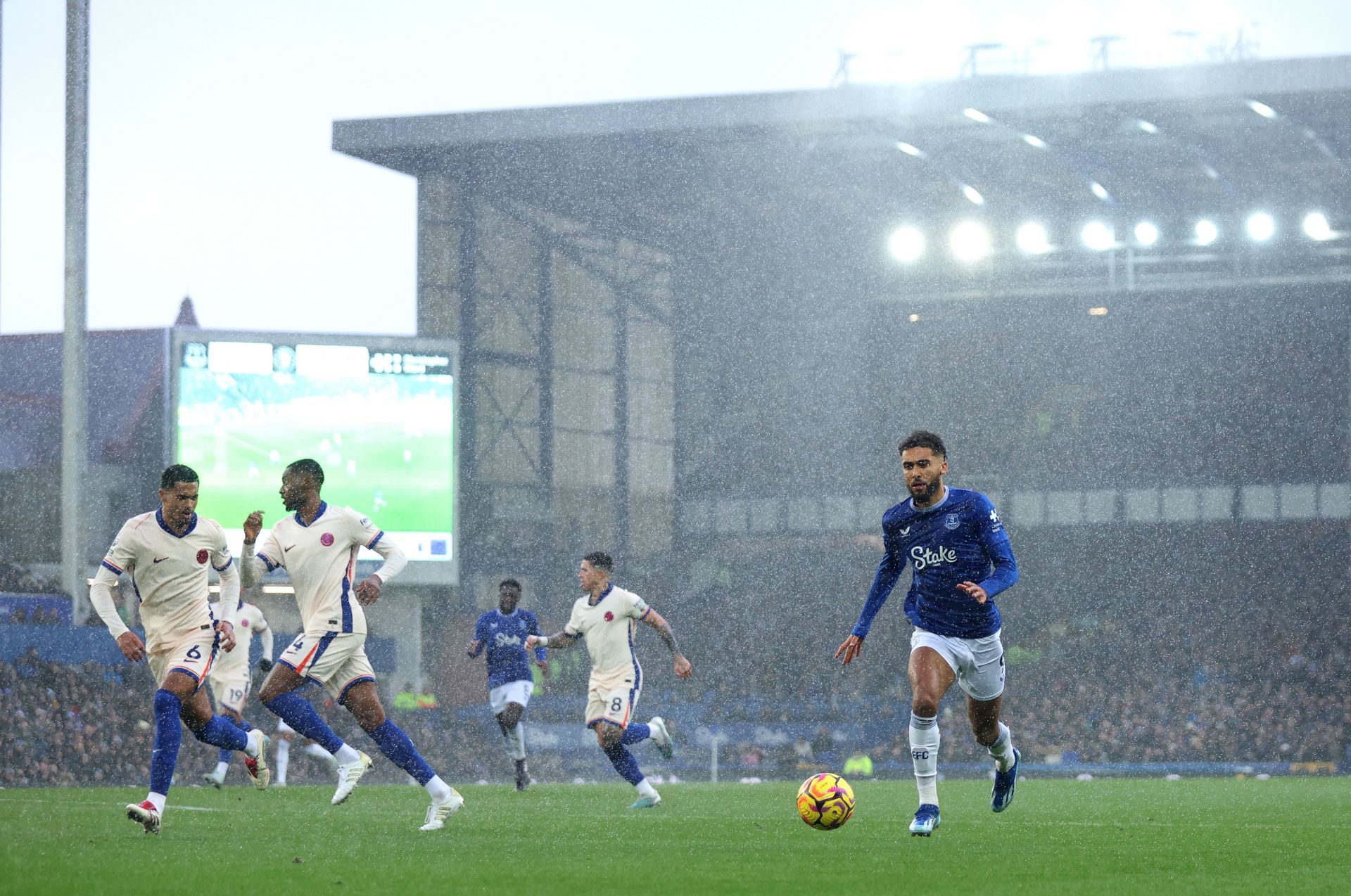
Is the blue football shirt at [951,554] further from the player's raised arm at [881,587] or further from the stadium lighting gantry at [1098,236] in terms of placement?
the stadium lighting gantry at [1098,236]

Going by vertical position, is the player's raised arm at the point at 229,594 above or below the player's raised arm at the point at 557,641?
above

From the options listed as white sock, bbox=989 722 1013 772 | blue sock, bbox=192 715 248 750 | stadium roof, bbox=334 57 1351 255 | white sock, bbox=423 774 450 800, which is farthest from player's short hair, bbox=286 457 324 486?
stadium roof, bbox=334 57 1351 255

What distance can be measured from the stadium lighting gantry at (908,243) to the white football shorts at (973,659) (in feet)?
93.7

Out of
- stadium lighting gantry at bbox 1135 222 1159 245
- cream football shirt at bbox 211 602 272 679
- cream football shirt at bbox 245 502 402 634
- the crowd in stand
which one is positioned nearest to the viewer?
cream football shirt at bbox 245 502 402 634

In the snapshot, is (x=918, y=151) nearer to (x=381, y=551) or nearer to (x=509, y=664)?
(x=509, y=664)

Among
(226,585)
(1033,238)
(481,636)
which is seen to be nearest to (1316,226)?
(1033,238)

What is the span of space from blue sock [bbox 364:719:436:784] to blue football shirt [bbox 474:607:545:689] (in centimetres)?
774

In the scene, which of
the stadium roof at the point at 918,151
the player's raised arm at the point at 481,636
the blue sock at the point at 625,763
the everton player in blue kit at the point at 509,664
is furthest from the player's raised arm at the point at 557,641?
the stadium roof at the point at 918,151

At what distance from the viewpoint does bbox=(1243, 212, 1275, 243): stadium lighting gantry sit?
34.3 m

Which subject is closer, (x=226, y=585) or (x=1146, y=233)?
(x=226, y=585)

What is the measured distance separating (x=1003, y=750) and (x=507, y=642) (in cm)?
850

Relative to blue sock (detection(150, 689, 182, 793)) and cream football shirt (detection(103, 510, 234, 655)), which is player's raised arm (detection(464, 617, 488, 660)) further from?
blue sock (detection(150, 689, 182, 793))

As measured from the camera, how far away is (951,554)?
957 centimetres

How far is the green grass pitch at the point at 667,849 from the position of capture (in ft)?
23.5
